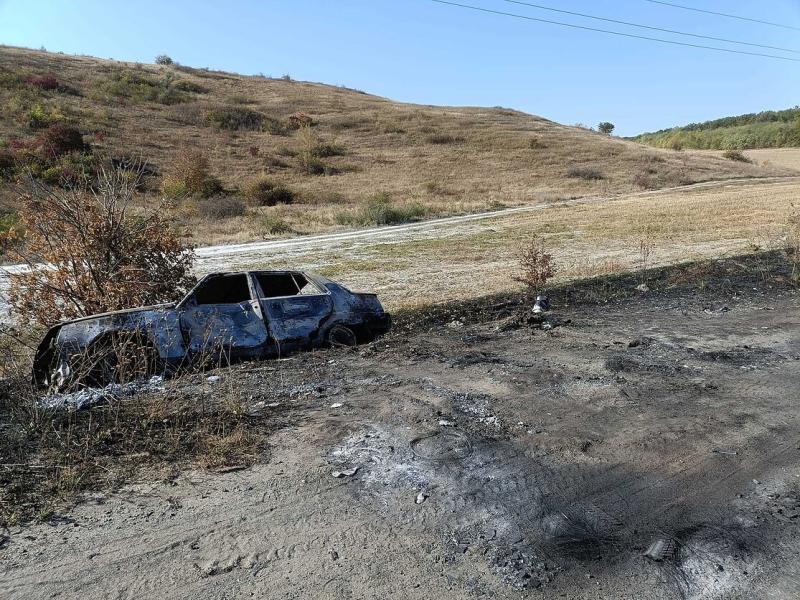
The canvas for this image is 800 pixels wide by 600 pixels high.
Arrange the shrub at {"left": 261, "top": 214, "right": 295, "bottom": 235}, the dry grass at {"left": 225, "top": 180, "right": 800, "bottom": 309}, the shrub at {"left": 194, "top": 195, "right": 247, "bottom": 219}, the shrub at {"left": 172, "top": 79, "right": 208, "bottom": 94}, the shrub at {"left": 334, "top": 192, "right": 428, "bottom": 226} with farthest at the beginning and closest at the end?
the shrub at {"left": 172, "top": 79, "right": 208, "bottom": 94} → the shrub at {"left": 194, "top": 195, "right": 247, "bottom": 219} → the shrub at {"left": 334, "top": 192, "right": 428, "bottom": 226} → the shrub at {"left": 261, "top": 214, "right": 295, "bottom": 235} → the dry grass at {"left": 225, "top": 180, "right": 800, "bottom": 309}

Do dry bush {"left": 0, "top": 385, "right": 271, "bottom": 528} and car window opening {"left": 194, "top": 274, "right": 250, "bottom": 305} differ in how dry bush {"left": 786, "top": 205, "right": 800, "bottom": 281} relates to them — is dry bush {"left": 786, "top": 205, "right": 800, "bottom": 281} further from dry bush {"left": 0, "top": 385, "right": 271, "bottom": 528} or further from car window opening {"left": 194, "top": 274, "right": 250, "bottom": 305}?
dry bush {"left": 0, "top": 385, "right": 271, "bottom": 528}

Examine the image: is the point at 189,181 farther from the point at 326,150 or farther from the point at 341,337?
the point at 341,337

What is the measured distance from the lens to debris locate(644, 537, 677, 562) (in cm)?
344

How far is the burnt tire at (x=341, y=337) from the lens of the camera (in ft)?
26.3

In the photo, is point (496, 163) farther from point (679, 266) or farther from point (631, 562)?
point (631, 562)

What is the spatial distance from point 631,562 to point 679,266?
11332mm

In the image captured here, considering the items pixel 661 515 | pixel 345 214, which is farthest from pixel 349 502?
pixel 345 214

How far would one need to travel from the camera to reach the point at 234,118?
208 ft

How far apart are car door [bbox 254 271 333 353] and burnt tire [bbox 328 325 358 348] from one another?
0.19m

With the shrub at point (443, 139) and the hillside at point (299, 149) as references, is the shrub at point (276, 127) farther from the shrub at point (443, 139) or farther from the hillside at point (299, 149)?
the shrub at point (443, 139)

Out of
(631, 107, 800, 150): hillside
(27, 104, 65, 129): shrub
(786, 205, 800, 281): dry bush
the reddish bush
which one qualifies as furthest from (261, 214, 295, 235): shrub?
(631, 107, 800, 150): hillside

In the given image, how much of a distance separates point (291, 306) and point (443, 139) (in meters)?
58.9

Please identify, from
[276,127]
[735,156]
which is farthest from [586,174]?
[276,127]

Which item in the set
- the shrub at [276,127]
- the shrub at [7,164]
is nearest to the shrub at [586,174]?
the shrub at [276,127]
